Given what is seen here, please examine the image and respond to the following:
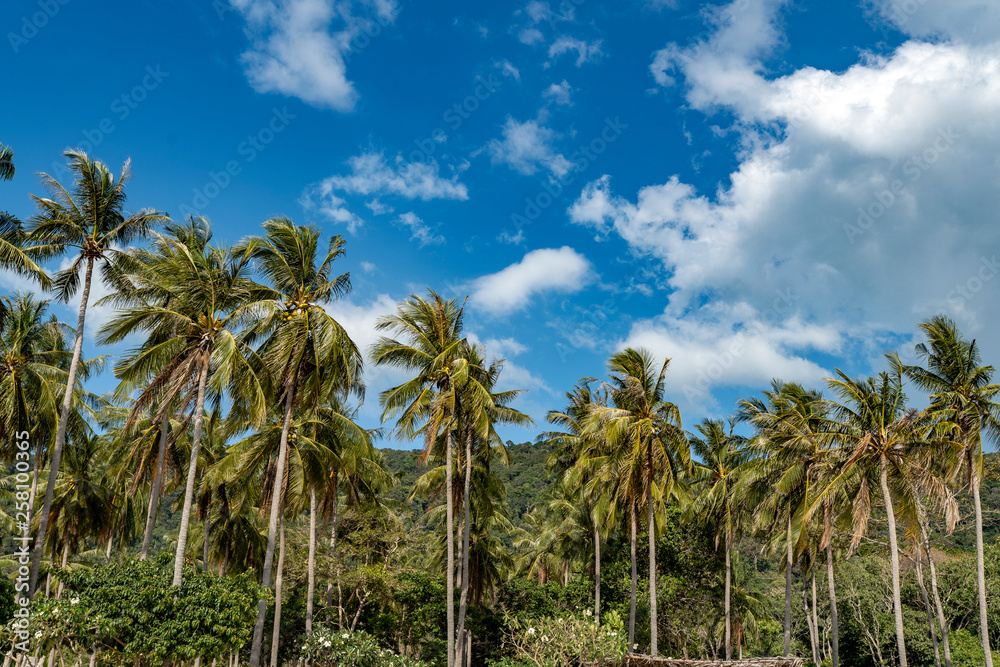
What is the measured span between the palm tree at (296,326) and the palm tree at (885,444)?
51.1ft

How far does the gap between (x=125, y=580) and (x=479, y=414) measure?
1036 cm

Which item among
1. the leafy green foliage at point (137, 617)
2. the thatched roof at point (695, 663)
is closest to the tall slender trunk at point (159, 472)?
the leafy green foliage at point (137, 617)

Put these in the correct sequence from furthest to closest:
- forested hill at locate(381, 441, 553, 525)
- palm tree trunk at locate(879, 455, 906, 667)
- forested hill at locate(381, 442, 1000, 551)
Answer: forested hill at locate(381, 441, 553, 525) < forested hill at locate(381, 442, 1000, 551) < palm tree trunk at locate(879, 455, 906, 667)

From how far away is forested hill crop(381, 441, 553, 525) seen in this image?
6166cm

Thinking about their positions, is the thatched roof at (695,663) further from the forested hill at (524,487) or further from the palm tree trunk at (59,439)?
the forested hill at (524,487)

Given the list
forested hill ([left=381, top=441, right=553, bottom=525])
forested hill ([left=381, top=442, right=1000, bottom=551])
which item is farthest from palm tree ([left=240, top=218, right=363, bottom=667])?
forested hill ([left=381, top=441, right=553, bottom=525])

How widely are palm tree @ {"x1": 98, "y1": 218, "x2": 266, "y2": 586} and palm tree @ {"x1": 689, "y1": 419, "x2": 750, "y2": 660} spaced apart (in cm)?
2110

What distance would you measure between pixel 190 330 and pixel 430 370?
7.42 m

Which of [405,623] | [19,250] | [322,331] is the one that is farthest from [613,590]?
[19,250]

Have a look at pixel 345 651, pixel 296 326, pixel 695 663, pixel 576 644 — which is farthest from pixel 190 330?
pixel 695 663

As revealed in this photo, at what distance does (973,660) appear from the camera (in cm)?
3175

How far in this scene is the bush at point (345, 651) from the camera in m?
17.6

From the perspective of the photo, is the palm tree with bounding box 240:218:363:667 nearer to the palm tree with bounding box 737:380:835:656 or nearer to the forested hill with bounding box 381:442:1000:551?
the palm tree with bounding box 737:380:835:656

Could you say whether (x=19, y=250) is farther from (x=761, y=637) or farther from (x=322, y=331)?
(x=761, y=637)
